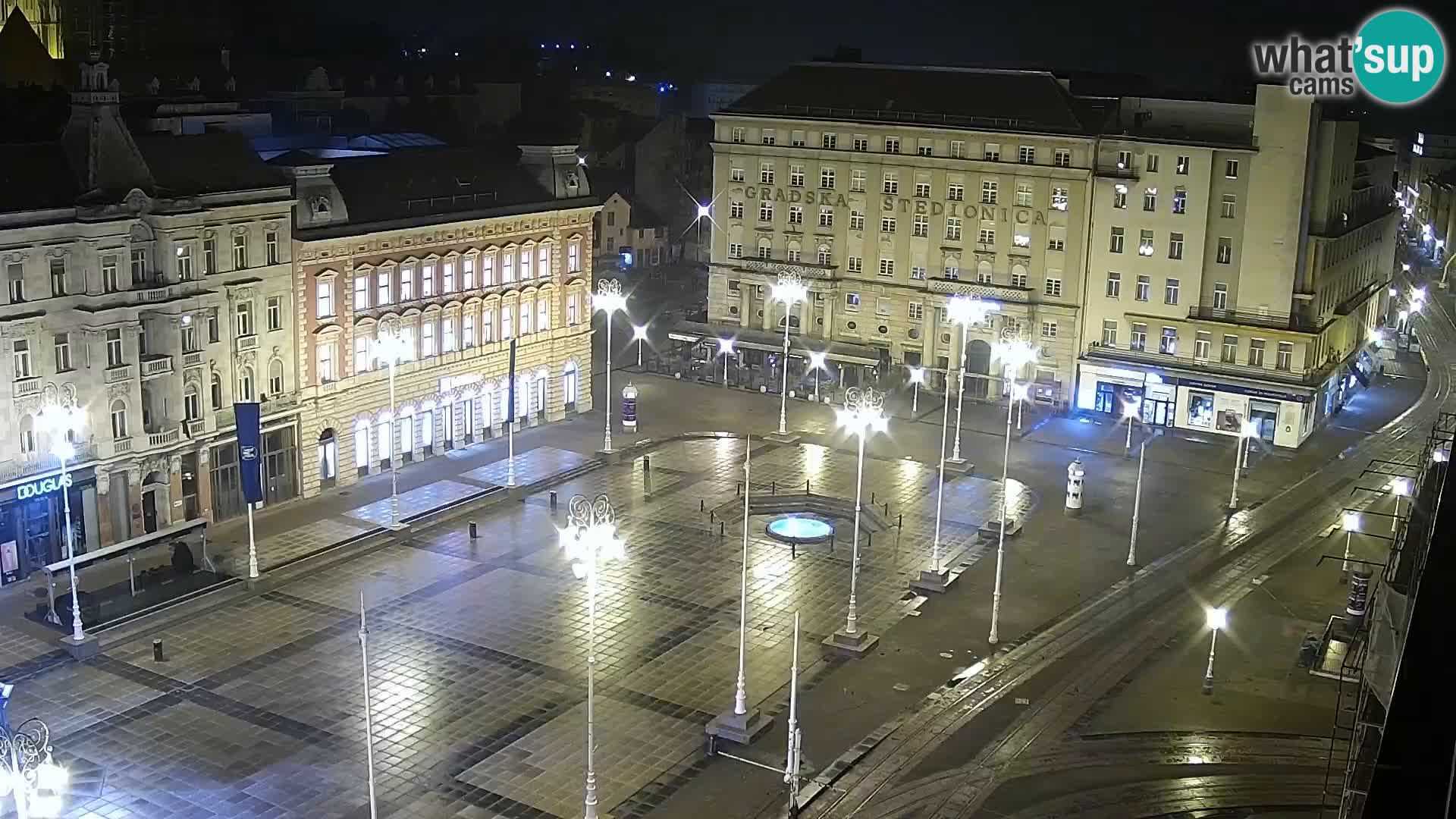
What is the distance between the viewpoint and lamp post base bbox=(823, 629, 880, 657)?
50.8 metres

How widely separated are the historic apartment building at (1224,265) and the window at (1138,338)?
93 millimetres

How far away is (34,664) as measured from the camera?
4784 centimetres

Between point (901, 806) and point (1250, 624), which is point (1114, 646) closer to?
point (1250, 624)

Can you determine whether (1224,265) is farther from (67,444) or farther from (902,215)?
(67,444)

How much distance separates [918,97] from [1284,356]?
2859 centimetres

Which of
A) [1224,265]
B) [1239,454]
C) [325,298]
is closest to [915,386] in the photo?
[1224,265]

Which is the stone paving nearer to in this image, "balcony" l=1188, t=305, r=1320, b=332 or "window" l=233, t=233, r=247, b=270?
"window" l=233, t=233, r=247, b=270

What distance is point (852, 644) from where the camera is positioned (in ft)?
167

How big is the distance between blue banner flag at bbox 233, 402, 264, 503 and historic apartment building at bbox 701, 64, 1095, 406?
43.9 meters

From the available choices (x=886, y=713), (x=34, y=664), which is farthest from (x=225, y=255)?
(x=886, y=713)

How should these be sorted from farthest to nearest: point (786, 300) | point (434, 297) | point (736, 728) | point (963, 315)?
point (786, 300) → point (963, 315) → point (434, 297) → point (736, 728)

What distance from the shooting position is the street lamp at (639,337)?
3894 inches

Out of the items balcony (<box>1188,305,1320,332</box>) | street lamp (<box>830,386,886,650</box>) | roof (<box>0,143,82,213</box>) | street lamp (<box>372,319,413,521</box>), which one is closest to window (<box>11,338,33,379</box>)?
roof (<box>0,143,82,213</box>)

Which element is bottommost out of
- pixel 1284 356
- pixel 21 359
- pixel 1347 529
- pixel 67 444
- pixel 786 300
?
pixel 1347 529
